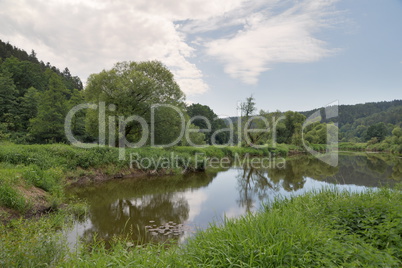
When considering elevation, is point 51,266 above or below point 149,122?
below

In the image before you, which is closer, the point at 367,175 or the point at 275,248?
the point at 275,248

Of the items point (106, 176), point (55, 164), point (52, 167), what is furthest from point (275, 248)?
point (106, 176)

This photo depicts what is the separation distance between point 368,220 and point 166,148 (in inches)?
678

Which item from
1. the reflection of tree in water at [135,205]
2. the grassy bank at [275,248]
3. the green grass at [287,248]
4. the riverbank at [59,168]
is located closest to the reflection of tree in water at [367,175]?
the grassy bank at [275,248]

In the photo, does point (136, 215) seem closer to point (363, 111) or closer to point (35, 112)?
point (35, 112)

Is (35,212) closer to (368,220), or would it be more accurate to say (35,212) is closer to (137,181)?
(137,181)

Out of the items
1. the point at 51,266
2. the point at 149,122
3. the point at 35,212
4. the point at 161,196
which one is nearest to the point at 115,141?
the point at 149,122

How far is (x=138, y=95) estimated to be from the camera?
1786cm

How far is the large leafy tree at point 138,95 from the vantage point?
1722 cm

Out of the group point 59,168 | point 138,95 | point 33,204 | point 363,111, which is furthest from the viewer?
point 363,111

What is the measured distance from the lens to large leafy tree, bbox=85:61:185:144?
17219mm

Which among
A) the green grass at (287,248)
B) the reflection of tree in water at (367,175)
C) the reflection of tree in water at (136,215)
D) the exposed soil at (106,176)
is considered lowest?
Answer: the reflection of tree in water at (367,175)

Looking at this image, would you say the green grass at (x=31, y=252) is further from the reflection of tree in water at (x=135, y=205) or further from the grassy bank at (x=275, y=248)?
the reflection of tree in water at (x=135, y=205)

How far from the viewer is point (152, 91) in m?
17.7
